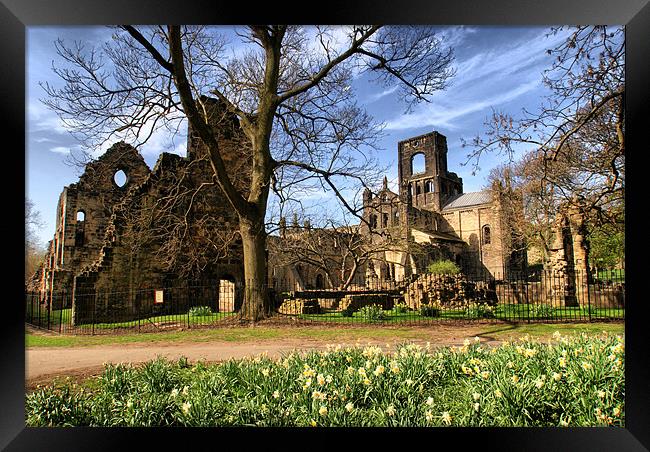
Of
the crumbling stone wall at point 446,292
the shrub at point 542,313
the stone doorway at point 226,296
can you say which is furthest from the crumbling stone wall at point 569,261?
the stone doorway at point 226,296

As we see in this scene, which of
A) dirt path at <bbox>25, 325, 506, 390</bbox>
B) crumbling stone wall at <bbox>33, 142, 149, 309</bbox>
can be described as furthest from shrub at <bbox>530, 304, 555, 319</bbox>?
crumbling stone wall at <bbox>33, 142, 149, 309</bbox>

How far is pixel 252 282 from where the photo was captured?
11.2 metres

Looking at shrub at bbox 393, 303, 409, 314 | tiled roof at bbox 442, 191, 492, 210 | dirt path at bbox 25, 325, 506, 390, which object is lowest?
shrub at bbox 393, 303, 409, 314

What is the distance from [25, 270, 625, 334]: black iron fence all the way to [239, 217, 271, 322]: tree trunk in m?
0.04

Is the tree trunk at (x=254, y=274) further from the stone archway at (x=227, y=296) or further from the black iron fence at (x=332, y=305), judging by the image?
the stone archway at (x=227, y=296)

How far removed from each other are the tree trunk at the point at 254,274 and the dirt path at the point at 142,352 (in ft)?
7.92

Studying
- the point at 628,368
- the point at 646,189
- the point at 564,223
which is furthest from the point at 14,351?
the point at 564,223

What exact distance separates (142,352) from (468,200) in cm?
4357

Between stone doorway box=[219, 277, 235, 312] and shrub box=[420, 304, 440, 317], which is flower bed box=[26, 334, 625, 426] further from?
stone doorway box=[219, 277, 235, 312]

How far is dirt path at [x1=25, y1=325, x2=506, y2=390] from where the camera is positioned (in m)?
6.29

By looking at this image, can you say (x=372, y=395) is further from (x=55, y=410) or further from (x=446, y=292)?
(x=446, y=292)
